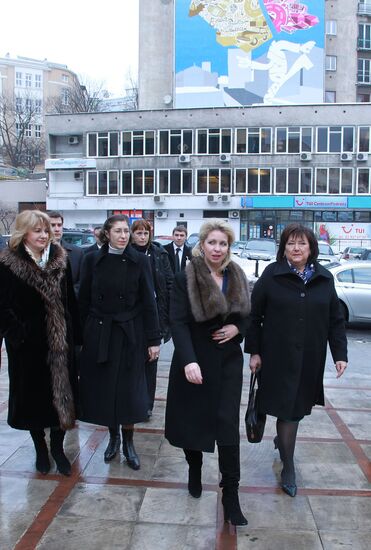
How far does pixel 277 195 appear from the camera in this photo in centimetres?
4150

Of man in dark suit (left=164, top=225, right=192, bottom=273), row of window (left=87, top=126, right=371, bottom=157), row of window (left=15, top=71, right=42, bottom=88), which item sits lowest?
man in dark suit (left=164, top=225, right=192, bottom=273)

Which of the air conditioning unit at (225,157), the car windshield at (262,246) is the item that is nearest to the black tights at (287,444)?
the car windshield at (262,246)

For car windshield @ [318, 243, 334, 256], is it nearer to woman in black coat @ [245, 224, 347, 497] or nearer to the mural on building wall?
woman in black coat @ [245, 224, 347, 497]

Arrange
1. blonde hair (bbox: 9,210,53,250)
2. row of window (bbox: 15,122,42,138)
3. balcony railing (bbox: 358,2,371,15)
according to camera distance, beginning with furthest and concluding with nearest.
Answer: row of window (bbox: 15,122,42,138) < balcony railing (bbox: 358,2,371,15) < blonde hair (bbox: 9,210,53,250)

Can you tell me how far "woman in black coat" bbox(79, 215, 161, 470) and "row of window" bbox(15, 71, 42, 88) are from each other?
344ft

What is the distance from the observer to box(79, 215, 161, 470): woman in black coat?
4059 mm

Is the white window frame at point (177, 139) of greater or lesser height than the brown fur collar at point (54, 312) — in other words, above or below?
above

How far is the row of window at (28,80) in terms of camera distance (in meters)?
99.4

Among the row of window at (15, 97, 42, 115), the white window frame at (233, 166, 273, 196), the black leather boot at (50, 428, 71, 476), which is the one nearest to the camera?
the black leather boot at (50, 428, 71, 476)

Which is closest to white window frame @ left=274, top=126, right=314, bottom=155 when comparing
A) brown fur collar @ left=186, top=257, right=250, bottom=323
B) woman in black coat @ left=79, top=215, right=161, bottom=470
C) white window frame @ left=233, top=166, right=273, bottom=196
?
white window frame @ left=233, top=166, right=273, bottom=196

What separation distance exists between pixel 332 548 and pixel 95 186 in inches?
1691

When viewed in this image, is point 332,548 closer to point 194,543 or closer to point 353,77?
point 194,543

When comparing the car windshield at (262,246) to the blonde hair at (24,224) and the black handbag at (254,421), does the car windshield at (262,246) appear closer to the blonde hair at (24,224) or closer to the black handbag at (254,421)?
the black handbag at (254,421)

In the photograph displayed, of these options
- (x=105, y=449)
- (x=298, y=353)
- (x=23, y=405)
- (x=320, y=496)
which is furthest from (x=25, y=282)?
(x=320, y=496)
